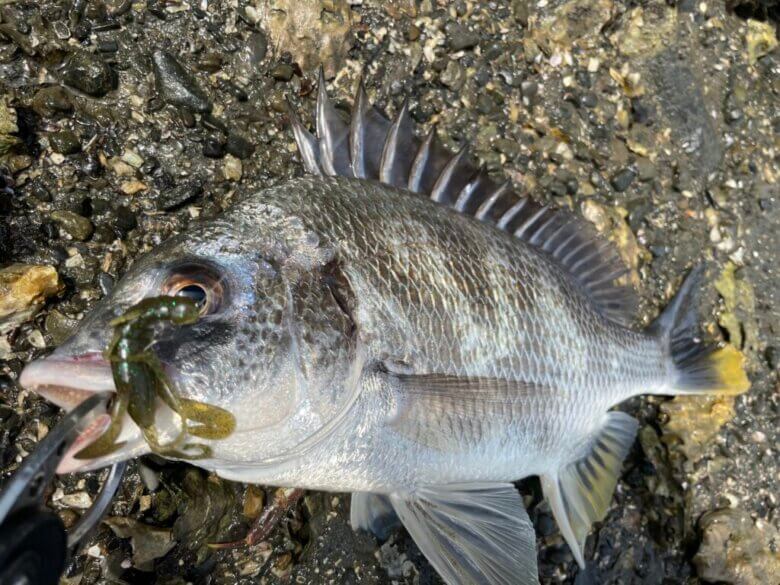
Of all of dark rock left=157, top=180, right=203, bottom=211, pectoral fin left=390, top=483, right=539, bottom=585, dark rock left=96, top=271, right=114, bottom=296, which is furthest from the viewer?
dark rock left=157, top=180, right=203, bottom=211

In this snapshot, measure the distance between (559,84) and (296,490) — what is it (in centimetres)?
216

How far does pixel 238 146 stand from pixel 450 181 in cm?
83

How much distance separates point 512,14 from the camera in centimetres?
271

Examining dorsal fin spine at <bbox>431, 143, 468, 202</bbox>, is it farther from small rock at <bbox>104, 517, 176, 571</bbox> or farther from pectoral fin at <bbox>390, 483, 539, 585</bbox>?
small rock at <bbox>104, 517, 176, 571</bbox>

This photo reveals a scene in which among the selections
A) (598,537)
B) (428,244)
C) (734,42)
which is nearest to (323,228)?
(428,244)

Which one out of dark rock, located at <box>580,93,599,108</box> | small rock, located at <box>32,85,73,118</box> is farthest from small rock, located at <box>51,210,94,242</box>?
dark rock, located at <box>580,93,599,108</box>

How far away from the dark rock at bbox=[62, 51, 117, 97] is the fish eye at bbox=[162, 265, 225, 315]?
3.54 ft

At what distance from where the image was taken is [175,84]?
86.4 inches

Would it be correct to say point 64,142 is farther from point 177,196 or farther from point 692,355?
point 692,355

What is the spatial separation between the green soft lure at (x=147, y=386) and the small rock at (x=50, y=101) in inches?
45.9

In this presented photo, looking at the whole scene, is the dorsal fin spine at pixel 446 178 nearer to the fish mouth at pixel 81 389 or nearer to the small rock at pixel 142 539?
the fish mouth at pixel 81 389

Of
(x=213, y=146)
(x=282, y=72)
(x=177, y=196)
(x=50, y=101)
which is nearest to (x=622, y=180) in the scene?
(x=282, y=72)

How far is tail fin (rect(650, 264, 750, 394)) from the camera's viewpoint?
258 cm

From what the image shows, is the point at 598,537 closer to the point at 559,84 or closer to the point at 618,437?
the point at 618,437
